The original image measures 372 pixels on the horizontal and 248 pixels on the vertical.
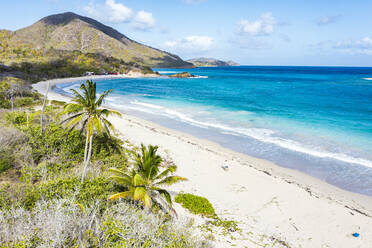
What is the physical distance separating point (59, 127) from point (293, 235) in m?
20.1

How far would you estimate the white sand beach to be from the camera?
11672 mm

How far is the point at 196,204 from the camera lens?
13727 millimetres

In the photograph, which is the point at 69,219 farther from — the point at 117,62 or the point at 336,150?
the point at 117,62

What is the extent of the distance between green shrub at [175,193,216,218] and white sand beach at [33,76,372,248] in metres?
0.64

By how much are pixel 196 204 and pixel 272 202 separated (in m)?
5.25

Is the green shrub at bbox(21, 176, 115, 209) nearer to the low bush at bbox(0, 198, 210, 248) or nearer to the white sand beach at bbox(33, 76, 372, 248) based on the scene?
the low bush at bbox(0, 198, 210, 248)

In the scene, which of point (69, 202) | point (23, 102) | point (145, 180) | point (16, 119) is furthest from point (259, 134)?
point (23, 102)

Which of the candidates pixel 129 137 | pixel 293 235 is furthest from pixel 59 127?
pixel 293 235

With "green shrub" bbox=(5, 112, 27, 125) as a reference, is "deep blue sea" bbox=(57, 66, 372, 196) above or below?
below

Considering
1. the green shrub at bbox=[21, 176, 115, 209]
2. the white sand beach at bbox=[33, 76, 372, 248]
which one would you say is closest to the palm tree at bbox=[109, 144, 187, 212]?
the green shrub at bbox=[21, 176, 115, 209]

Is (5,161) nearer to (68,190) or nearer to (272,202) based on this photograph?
(68,190)

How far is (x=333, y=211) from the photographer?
547 inches

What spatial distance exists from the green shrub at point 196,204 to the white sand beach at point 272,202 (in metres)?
0.64

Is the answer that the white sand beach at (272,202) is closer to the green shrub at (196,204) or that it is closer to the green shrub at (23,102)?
the green shrub at (196,204)
